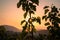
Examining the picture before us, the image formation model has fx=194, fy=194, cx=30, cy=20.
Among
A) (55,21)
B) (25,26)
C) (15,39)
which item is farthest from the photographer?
(55,21)

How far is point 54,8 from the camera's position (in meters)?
7.91

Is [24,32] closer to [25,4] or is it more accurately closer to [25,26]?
[25,26]

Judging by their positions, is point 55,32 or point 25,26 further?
point 55,32

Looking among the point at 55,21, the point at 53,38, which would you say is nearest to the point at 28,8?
the point at 55,21

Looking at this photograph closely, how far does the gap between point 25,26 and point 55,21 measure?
2037mm

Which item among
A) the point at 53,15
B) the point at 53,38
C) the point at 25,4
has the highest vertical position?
the point at 25,4

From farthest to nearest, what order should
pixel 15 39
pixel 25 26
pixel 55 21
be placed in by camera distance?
pixel 55 21, pixel 15 39, pixel 25 26

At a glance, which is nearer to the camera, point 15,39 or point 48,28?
point 15,39

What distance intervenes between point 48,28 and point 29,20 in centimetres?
191

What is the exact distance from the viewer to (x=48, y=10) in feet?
26.0

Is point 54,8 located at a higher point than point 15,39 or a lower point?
higher

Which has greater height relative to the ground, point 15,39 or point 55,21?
point 55,21

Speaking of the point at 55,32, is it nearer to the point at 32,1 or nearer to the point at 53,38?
the point at 53,38

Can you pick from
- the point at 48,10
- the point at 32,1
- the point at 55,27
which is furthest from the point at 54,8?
the point at 32,1
